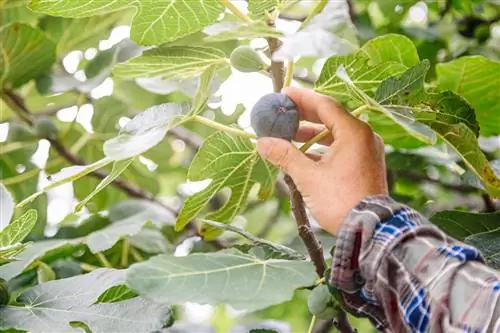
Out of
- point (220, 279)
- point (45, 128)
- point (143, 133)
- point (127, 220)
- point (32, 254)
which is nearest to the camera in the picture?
point (220, 279)

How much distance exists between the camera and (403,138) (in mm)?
1389

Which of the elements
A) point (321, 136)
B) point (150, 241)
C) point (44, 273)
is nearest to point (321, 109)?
point (321, 136)

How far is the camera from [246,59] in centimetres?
98

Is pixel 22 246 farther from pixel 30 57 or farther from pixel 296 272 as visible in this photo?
pixel 30 57

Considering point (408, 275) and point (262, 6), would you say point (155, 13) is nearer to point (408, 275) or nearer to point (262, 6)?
point (262, 6)

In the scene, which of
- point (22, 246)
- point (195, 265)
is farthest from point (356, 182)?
point (22, 246)

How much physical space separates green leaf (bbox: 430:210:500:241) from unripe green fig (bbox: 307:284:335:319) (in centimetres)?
26

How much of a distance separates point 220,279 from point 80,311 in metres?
0.22

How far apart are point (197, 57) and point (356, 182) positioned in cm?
28

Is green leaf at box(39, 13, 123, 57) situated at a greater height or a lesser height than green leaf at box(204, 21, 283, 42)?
lesser

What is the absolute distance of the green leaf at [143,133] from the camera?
0.90 metres

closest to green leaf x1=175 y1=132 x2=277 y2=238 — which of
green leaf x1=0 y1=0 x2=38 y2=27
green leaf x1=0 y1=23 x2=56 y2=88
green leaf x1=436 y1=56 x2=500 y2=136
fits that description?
green leaf x1=436 y1=56 x2=500 y2=136

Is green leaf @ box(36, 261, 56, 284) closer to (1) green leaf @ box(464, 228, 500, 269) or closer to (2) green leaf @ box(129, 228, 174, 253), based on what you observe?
(2) green leaf @ box(129, 228, 174, 253)

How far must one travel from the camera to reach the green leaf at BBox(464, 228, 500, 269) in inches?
41.8
